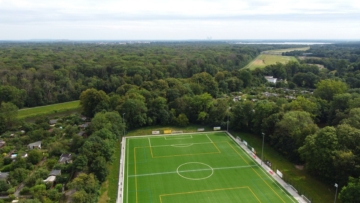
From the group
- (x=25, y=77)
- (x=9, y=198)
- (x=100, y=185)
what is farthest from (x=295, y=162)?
(x=25, y=77)

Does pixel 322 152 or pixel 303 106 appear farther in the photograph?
pixel 303 106

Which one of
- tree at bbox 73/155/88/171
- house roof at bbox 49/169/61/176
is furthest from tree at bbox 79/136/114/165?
house roof at bbox 49/169/61/176

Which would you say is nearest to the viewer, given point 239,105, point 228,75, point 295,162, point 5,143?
point 295,162

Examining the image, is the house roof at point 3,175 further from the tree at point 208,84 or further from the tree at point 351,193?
the tree at point 208,84

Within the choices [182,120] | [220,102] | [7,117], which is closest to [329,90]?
[220,102]

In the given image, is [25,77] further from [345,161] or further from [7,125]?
[345,161]

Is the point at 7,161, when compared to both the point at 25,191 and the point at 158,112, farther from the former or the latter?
the point at 158,112
